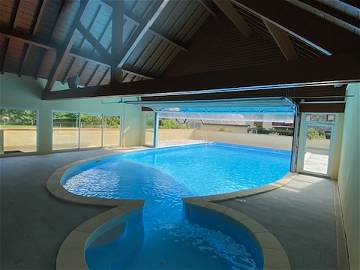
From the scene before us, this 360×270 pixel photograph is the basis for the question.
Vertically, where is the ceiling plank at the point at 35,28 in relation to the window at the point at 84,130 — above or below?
above

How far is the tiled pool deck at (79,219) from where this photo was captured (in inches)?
118

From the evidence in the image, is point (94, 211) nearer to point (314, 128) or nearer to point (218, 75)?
point (218, 75)

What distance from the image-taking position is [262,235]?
11.6ft

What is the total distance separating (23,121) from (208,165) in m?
7.86

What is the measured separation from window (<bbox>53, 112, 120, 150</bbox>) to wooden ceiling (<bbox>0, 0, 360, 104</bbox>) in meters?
Result: 1.66

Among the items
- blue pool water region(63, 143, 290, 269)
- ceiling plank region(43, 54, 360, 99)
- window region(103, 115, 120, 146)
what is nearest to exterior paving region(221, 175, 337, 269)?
blue pool water region(63, 143, 290, 269)

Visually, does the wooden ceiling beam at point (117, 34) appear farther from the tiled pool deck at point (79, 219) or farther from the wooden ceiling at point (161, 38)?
the tiled pool deck at point (79, 219)

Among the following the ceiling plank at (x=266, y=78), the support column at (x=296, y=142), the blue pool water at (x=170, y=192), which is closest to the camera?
the ceiling plank at (x=266, y=78)

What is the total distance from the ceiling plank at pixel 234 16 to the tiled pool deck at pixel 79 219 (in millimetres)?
5429

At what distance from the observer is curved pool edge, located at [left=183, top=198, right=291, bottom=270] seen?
289cm

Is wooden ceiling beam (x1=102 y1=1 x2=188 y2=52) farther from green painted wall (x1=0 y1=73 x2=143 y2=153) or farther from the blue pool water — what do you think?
the blue pool water

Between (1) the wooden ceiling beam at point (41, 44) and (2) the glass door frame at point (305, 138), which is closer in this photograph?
(1) the wooden ceiling beam at point (41, 44)

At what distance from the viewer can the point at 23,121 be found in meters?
9.26

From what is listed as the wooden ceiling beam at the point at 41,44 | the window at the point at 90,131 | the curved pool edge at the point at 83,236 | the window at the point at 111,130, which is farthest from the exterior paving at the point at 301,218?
the window at the point at 111,130
